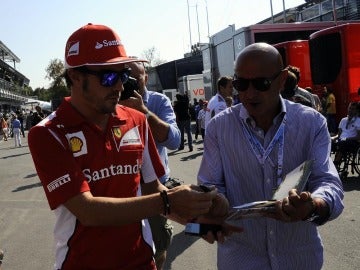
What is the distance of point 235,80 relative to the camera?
2588 mm

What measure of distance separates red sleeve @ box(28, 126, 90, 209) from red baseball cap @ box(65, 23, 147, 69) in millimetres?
352

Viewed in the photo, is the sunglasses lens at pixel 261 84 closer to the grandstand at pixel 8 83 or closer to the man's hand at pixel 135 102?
the man's hand at pixel 135 102

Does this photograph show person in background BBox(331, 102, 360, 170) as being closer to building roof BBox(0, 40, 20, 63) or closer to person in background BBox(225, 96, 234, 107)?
person in background BBox(225, 96, 234, 107)

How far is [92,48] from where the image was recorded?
228 centimetres

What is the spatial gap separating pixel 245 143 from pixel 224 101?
6071mm

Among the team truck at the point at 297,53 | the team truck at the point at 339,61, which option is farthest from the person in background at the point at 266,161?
the team truck at the point at 297,53

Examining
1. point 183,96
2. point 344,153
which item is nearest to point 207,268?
point 344,153

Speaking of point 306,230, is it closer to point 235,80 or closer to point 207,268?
point 235,80

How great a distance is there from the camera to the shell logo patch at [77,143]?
7.30 feet

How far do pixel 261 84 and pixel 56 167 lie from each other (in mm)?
1070

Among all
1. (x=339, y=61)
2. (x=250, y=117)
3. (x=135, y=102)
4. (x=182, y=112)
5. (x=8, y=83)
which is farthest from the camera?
(x=8, y=83)

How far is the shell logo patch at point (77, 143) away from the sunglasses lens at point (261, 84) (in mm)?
884

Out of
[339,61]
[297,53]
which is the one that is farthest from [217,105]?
[297,53]

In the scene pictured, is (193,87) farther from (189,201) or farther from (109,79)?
(189,201)
